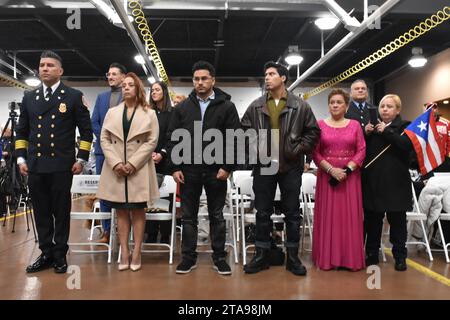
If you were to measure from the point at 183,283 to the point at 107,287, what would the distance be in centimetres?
56

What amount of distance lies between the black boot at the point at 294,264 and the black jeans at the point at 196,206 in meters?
0.56

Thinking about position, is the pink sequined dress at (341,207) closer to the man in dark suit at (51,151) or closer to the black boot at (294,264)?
the black boot at (294,264)

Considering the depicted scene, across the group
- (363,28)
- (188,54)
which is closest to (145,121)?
(363,28)

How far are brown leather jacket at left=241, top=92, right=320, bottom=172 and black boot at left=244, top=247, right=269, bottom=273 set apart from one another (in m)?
0.73

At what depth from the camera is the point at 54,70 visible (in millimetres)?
3215

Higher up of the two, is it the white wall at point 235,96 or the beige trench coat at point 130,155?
the white wall at point 235,96

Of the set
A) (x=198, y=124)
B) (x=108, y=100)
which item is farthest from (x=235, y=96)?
(x=198, y=124)

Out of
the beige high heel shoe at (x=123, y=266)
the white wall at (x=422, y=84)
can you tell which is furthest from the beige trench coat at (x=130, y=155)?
the white wall at (x=422, y=84)

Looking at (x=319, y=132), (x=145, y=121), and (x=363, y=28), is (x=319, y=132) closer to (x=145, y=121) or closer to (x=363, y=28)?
(x=145, y=121)

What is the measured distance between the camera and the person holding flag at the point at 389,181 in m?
3.33

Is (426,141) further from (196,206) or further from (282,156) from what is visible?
(196,206)

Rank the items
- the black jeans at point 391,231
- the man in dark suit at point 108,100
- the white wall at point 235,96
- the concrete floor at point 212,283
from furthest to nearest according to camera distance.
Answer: the white wall at point 235,96 < the man in dark suit at point 108,100 < the black jeans at point 391,231 < the concrete floor at point 212,283

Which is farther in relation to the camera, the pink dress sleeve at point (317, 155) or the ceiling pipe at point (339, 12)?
the ceiling pipe at point (339, 12)

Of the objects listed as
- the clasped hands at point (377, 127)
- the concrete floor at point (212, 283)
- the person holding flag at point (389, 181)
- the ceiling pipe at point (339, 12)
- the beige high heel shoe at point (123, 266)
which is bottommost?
the concrete floor at point (212, 283)
